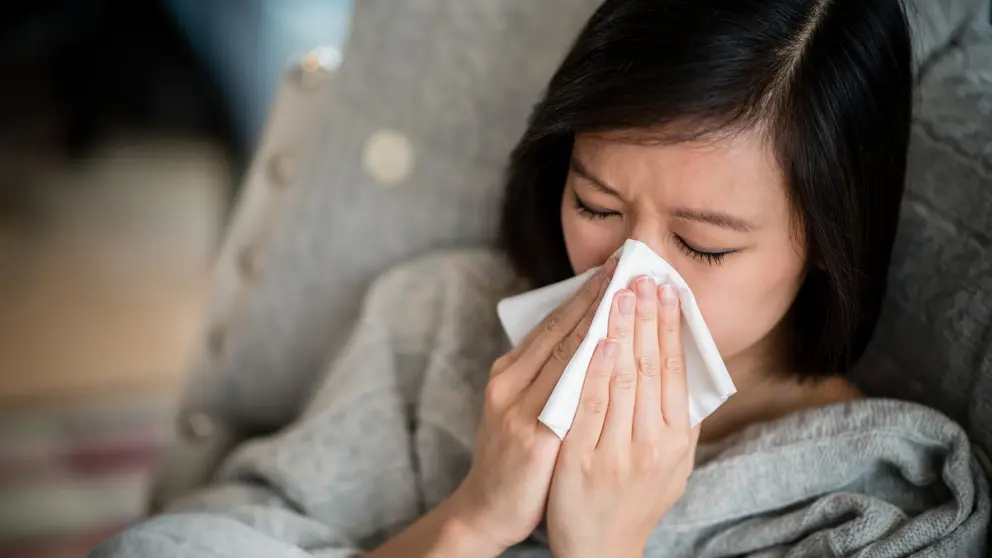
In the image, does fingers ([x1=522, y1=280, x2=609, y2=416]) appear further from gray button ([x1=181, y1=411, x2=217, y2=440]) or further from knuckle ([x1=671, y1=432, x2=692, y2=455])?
gray button ([x1=181, y1=411, x2=217, y2=440])

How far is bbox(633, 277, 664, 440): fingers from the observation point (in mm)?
791

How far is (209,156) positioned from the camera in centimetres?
304

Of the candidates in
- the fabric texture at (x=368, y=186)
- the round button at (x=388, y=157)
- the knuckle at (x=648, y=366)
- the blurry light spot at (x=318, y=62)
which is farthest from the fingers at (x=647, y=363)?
the blurry light spot at (x=318, y=62)

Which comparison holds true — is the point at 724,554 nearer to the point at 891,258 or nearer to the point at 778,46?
the point at 891,258

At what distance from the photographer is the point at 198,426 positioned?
140cm

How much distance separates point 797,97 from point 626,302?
0.25 m

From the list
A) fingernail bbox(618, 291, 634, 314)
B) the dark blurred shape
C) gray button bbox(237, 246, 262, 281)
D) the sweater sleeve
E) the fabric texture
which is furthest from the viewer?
the dark blurred shape

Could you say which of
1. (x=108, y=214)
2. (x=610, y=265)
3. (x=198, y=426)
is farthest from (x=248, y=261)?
(x=108, y=214)

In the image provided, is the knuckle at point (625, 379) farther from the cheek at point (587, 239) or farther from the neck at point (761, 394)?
the neck at point (761, 394)

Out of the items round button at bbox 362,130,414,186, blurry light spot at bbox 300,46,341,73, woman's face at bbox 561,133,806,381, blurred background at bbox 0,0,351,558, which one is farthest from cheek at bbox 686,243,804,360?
blurred background at bbox 0,0,351,558

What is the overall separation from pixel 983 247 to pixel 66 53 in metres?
3.26

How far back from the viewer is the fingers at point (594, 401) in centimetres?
79

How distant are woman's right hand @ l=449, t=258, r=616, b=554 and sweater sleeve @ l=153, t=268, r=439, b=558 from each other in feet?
0.65

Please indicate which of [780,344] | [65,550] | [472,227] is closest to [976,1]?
[780,344]
